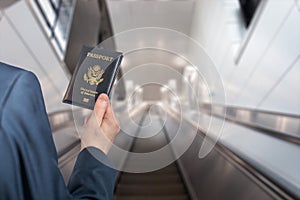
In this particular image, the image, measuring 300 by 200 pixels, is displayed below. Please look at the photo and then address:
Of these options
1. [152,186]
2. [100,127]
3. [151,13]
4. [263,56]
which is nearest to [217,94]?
[263,56]

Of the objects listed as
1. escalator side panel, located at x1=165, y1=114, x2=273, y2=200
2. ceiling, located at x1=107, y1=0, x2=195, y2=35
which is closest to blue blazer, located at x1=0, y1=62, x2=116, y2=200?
escalator side panel, located at x1=165, y1=114, x2=273, y2=200

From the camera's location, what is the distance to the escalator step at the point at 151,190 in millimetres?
3297

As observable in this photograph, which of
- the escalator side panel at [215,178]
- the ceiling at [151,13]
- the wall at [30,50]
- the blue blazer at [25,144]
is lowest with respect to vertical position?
the escalator side panel at [215,178]

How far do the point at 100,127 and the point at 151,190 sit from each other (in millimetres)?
2637

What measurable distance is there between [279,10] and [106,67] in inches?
156

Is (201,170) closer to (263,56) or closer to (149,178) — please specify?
(149,178)

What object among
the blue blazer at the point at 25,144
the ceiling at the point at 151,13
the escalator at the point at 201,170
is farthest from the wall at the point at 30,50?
the ceiling at the point at 151,13

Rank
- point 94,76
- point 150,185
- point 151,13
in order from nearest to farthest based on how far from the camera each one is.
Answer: point 94,76 < point 150,185 < point 151,13

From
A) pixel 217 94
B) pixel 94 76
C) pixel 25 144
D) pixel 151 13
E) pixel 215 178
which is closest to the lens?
pixel 25 144

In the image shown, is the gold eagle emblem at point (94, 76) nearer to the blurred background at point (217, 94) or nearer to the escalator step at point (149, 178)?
the blurred background at point (217, 94)

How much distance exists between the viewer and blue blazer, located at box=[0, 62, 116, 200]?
1.68 feet

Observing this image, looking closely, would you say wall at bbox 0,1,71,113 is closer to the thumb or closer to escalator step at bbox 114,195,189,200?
escalator step at bbox 114,195,189,200

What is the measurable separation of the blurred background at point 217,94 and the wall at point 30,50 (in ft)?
0.05

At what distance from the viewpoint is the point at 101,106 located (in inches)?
32.8
